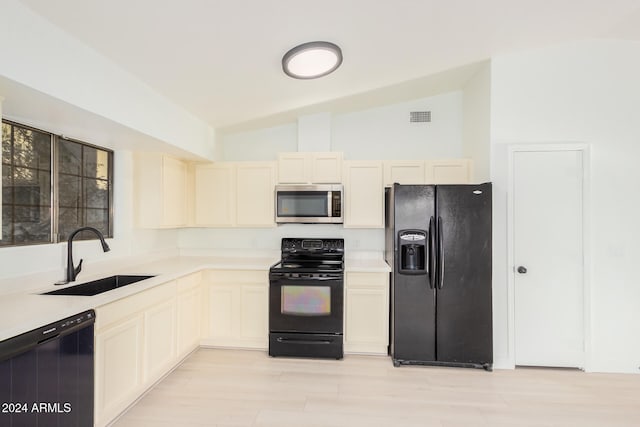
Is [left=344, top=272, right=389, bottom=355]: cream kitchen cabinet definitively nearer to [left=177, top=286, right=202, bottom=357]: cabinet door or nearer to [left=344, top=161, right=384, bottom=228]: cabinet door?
[left=344, top=161, right=384, bottom=228]: cabinet door

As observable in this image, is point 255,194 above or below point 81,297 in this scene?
above

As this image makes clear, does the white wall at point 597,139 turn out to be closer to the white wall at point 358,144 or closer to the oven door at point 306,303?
the white wall at point 358,144

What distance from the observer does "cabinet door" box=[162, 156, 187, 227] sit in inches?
130

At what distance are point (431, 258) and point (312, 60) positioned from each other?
2.03m

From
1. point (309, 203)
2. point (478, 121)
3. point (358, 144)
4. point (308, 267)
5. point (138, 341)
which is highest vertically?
point (478, 121)

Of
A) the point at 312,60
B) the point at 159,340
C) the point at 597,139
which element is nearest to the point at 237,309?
the point at 159,340

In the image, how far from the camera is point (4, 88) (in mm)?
1616

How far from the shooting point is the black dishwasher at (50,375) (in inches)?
56.6

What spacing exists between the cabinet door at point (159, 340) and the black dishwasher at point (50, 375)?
1.85 feet

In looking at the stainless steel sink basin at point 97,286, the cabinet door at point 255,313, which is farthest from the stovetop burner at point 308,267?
the stainless steel sink basin at point 97,286

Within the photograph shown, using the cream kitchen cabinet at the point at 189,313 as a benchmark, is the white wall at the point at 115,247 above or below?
above

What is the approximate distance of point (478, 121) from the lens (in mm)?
3373

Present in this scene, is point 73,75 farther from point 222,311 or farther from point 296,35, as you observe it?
point 222,311

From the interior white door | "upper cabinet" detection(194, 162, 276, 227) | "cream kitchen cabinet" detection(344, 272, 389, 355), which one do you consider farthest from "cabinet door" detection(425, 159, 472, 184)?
"upper cabinet" detection(194, 162, 276, 227)
